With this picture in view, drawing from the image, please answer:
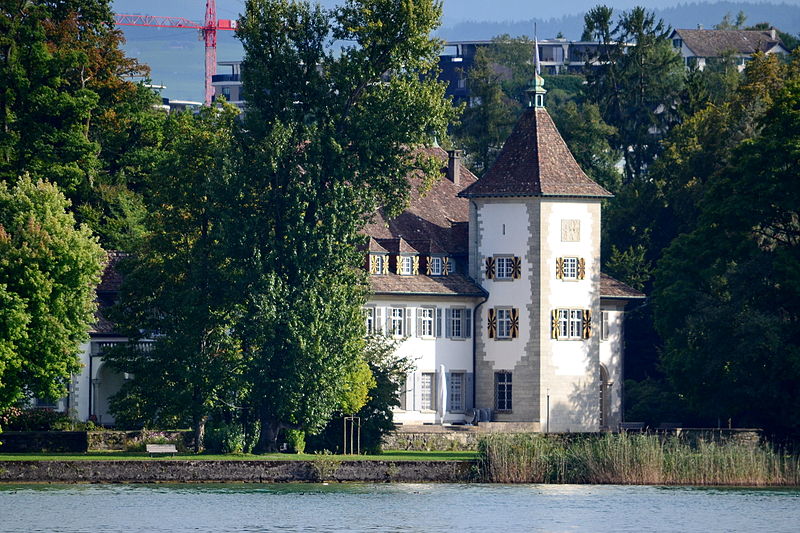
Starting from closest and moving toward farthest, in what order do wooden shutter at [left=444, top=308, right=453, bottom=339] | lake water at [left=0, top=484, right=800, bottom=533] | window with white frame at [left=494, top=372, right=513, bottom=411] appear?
1. lake water at [left=0, top=484, right=800, bottom=533]
2. window with white frame at [left=494, top=372, right=513, bottom=411]
3. wooden shutter at [left=444, top=308, right=453, bottom=339]

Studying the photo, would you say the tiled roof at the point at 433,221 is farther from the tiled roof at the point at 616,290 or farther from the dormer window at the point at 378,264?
the tiled roof at the point at 616,290

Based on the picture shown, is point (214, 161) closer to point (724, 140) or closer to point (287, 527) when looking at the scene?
point (287, 527)

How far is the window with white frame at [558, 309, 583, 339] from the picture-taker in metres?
79.8

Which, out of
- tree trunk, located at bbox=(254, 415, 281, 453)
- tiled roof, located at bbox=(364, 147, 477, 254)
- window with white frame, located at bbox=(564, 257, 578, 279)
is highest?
tiled roof, located at bbox=(364, 147, 477, 254)

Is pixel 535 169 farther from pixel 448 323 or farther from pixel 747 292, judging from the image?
pixel 747 292

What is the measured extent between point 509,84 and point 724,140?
66337 mm

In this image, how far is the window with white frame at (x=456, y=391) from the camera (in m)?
80.1

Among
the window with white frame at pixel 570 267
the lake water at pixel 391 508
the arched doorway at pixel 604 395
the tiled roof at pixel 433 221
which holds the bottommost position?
the lake water at pixel 391 508

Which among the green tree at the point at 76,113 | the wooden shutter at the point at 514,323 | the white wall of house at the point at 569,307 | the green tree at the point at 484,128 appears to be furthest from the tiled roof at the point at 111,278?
the green tree at the point at 484,128

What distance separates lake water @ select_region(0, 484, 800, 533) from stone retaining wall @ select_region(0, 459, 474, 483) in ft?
2.22

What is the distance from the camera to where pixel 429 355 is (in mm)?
79938

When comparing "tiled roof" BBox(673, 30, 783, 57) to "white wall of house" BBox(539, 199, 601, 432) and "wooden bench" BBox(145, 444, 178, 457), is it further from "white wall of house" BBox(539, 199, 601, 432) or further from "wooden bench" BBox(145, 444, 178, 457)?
"wooden bench" BBox(145, 444, 178, 457)

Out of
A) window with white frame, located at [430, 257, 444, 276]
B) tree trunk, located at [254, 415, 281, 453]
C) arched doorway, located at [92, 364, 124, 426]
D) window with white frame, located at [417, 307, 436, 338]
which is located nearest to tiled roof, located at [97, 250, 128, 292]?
arched doorway, located at [92, 364, 124, 426]

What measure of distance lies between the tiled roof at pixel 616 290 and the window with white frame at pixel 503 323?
14.6 ft
